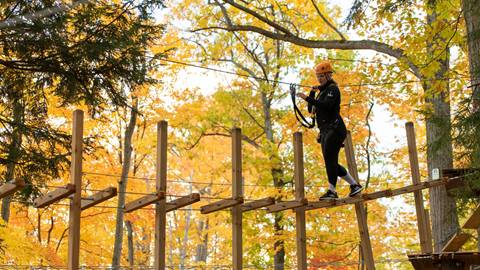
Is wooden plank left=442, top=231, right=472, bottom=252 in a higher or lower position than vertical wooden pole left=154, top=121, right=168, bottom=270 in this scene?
lower

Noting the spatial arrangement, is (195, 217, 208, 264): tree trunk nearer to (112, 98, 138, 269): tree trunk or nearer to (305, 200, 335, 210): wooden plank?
(112, 98, 138, 269): tree trunk

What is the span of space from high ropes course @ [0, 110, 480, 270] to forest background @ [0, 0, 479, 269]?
73 cm

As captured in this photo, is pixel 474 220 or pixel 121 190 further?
pixel 121 190

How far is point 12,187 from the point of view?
525cm

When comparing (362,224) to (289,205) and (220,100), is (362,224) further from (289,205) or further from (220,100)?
(220,100)

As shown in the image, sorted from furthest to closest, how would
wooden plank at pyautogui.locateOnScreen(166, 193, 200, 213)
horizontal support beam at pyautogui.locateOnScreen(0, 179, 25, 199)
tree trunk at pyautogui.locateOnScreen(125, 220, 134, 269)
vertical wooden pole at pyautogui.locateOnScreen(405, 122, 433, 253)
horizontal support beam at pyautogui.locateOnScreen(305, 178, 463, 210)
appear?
tree trunk at pyautogui.locateOnScreen(125, 220, 134, 269)
vertical wooden pole at pyautogui.locateOnScreen(405, 122, 433, 253)
horizontal support beam at pyautogui.locateOnScreen(305, 178, 463, 210)
wooden plank at pyautogui.locateOnScreen(166, 193, 200, 213)
horizontal support beam at pyautogui.locateOnScreen(0, 179, 25, 199)

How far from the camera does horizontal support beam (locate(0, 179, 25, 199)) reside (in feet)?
17.1

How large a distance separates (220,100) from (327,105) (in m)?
8.31

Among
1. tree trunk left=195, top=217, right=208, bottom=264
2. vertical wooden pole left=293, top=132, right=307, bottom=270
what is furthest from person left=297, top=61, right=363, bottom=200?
tree trunk left=195, top=217, right=208, bottom=264

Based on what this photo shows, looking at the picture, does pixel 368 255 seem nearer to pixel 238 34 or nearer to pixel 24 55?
pixel 24 55

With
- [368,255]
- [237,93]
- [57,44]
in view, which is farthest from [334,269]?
[57,44]

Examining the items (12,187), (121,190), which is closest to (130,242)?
(121,190)

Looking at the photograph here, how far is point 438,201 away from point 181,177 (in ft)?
43.5

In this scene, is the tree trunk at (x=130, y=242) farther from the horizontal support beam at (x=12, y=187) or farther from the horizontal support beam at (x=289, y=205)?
the horizontal support beam at (x=12, y=187)
